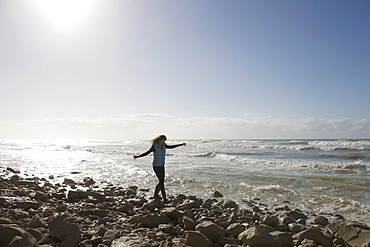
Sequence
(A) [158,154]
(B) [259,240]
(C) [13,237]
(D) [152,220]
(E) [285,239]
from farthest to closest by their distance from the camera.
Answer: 1. (A) [158,154]
2. (D) [152,220]
3. (E) [285,239]
4. (B) [259,240]
5. (C) [13,237]

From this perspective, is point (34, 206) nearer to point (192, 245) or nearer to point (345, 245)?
point (192, 245)

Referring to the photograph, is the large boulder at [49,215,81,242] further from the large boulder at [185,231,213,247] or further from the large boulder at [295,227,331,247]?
the large boulder at [295,227,331,247]

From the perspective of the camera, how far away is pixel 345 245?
4.36m

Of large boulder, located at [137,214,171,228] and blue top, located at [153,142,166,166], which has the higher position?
blue top, located at [153,142,166,166]

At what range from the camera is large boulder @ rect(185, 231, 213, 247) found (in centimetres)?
402

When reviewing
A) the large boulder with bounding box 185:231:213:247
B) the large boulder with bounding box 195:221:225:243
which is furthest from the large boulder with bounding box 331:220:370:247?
the large boulder with bounding box 185:231:213:247

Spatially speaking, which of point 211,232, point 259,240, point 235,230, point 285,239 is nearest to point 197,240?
point 211,232

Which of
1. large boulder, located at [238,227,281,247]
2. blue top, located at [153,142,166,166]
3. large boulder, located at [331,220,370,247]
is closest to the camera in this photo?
large boulder, located at [238,227,281,247]

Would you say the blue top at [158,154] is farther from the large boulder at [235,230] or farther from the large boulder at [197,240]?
the large boulder at [197,240]

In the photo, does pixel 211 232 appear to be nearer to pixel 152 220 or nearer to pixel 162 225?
pixel 162 225

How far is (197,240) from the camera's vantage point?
13.3 feet

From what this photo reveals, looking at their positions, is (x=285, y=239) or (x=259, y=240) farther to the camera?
(x=285, y=239)

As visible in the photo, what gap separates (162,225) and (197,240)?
1.19m

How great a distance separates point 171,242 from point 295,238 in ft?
7.38
